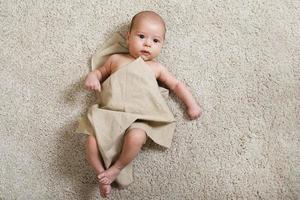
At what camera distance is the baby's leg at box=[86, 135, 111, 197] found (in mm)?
1087

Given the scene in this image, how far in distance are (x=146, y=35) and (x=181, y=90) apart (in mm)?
190

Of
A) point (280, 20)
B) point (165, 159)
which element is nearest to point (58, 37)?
point (165, 159)

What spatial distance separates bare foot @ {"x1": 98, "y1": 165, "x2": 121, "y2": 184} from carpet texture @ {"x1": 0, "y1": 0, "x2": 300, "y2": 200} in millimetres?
97

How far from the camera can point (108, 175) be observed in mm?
1074

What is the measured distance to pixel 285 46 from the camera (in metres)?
1.19

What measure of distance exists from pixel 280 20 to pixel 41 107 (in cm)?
77

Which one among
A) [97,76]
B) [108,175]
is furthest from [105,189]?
[97,76]

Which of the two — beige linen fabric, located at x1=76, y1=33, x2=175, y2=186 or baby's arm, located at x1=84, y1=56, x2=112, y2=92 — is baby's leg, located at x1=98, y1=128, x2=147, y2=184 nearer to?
beige linen fabric, located at x1=76, y1=33, x2=175, y2=186

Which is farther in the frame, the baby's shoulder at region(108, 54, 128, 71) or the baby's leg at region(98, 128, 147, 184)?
the baby's shoulder at region(108, 54, 128, 71)

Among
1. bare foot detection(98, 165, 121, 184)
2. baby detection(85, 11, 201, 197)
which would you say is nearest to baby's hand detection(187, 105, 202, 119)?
baby detection(85, 11, 201, 197)

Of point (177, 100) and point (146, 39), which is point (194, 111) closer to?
point (177, 100)

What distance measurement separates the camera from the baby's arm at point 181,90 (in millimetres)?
1161

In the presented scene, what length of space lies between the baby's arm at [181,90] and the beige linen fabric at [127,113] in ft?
0.14

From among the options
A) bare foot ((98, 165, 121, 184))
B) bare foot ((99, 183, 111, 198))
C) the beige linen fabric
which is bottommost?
bare foot ((99, 183, 111, 198))
